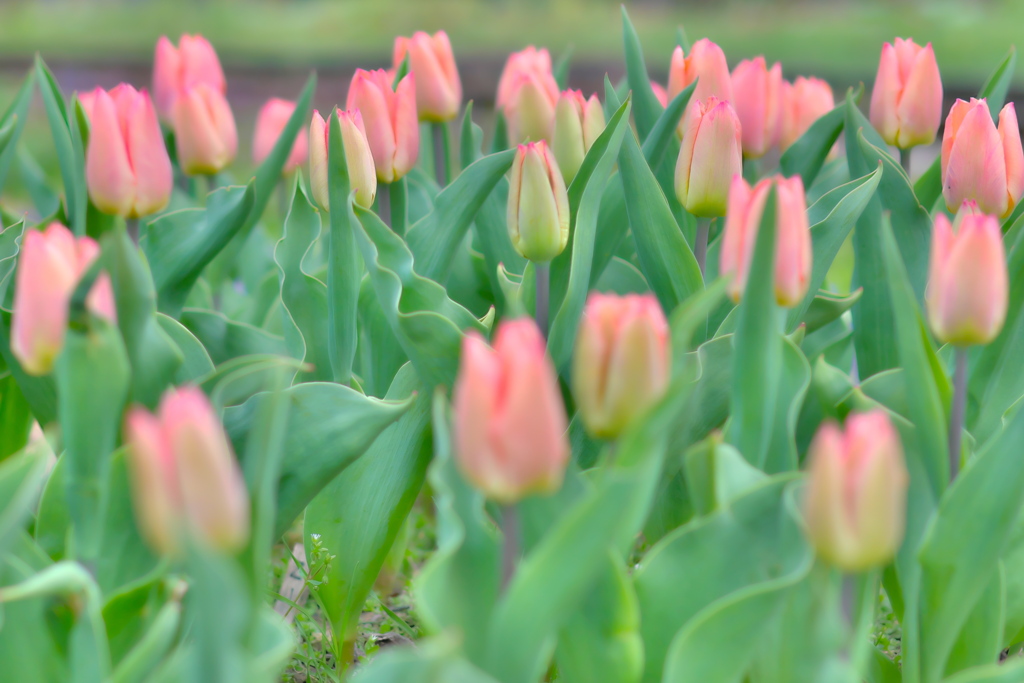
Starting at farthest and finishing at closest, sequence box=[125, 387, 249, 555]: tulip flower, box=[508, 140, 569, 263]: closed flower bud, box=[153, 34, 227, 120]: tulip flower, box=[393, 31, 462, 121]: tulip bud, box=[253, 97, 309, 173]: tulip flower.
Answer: box=[253, 97, 309, 173]: tulip flower
box=[153, 34, 227, 120]: tulip flower
box=[393, 31, 462, 121]: tulip bud
box=[508, 140, 569, 263]: closed flower bud
box=[125, 387, 249, 555]: tulip flower

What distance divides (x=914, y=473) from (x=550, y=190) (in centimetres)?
41

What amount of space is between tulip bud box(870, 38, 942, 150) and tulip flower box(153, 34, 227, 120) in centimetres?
99

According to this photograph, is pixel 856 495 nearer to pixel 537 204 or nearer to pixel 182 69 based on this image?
pixel 537 204

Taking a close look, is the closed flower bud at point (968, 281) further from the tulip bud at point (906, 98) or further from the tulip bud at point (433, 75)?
the tulip bud at point (433, 75)

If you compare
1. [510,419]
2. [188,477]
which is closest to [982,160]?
[510,419]

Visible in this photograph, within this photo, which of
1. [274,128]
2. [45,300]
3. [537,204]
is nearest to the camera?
[45,300]

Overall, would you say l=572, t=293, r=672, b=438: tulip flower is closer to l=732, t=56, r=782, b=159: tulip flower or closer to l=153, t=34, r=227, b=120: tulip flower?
l=732, t=56, r=782, b=159: tulip flower

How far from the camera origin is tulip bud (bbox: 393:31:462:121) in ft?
4.30

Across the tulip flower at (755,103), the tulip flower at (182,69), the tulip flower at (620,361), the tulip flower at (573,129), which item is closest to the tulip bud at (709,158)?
the tulip flower at (573,129)

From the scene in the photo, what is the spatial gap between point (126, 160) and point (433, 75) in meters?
0.49

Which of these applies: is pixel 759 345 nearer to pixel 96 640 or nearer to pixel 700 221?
pixel 700 221

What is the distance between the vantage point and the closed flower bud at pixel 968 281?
0.70 m

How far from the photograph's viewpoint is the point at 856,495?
1.80 ft

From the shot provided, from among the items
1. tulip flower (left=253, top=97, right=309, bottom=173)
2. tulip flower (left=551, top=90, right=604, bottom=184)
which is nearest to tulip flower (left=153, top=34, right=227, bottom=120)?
tulip flower (left=253, top=97, right=309, bottom=173)
